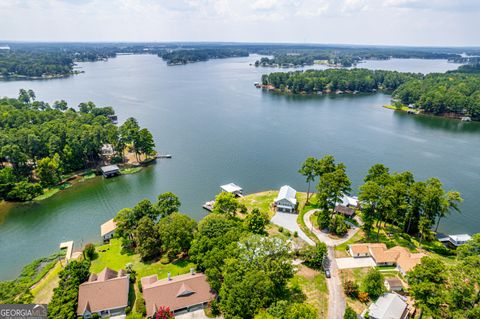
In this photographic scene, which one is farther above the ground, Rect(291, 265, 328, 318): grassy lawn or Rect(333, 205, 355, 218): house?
Rect(333, 205, 355, 218): house

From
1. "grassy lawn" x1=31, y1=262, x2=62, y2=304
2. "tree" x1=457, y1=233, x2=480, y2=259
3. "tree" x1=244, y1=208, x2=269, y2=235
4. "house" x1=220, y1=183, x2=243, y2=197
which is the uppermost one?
"tree" x1=457, y1=233, x2=480, y2=259

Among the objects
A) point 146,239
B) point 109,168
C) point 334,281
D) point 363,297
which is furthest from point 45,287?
point 363,297

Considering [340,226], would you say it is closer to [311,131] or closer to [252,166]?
[252,166]

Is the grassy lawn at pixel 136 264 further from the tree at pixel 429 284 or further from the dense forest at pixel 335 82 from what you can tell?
the dense forest at pixel 335 82

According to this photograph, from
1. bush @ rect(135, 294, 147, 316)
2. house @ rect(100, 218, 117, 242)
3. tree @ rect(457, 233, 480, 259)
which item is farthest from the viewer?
house @ rect(100, 218, 117, 242)

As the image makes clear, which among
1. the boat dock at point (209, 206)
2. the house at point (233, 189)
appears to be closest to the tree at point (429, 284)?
the boat dock at point (209, 206)

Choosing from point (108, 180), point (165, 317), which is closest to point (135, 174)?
point (108, 180)

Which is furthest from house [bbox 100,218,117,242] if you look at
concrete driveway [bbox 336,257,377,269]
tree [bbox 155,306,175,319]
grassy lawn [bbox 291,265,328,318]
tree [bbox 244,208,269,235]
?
concrete driveway [bbox 336,257,377,269]

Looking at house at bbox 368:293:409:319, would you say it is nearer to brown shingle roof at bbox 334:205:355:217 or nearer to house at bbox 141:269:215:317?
house at bbox 141:269:215:317
